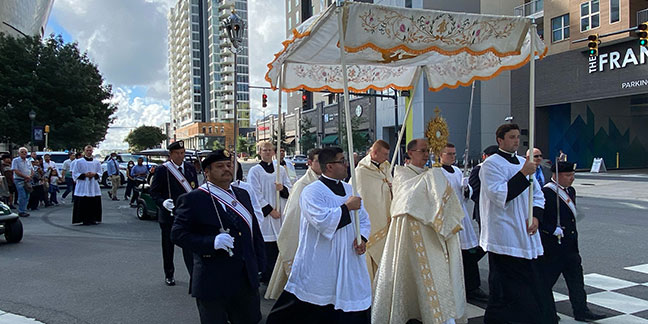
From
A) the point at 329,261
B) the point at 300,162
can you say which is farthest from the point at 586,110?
the point at 329,261

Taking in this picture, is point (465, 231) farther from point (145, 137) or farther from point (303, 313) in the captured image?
point (145, 137)

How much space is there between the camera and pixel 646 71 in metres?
25.5

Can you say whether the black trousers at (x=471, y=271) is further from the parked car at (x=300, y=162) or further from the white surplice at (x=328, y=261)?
the parked car at (x=300, y=162)

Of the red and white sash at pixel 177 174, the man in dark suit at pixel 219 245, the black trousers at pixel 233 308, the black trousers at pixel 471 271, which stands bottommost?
the black trousers at pixel 471 271

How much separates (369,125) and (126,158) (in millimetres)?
24112

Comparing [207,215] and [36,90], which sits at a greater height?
[36,90]

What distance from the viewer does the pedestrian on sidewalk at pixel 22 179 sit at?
43.2 ft

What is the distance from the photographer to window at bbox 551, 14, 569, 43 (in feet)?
98.0

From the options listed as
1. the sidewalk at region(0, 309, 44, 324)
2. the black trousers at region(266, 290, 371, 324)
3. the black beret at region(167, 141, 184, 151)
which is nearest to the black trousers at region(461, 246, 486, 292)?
the black trousers at region(266, 290, 371, 324)

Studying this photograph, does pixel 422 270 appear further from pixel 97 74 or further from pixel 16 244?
pixel 97 74

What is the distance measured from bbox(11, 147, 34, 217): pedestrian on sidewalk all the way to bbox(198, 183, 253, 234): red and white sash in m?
12.3

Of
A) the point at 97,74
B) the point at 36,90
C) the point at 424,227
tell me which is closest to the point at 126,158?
the point at 36,90

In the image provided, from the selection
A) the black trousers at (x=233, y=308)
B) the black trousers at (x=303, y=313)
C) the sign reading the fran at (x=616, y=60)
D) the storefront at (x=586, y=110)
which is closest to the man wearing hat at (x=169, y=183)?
the black trousers at (x=303, y=313)

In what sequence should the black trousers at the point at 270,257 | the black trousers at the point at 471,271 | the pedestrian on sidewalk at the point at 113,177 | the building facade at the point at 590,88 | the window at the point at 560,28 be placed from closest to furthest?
the black trousers at the point at 471,271 < the black trousers at the point at 270,257 < the pedestrian on sidewalk at the point at 113,177 < the building facade at the point at 590,88 < the window at the point at 560,28
